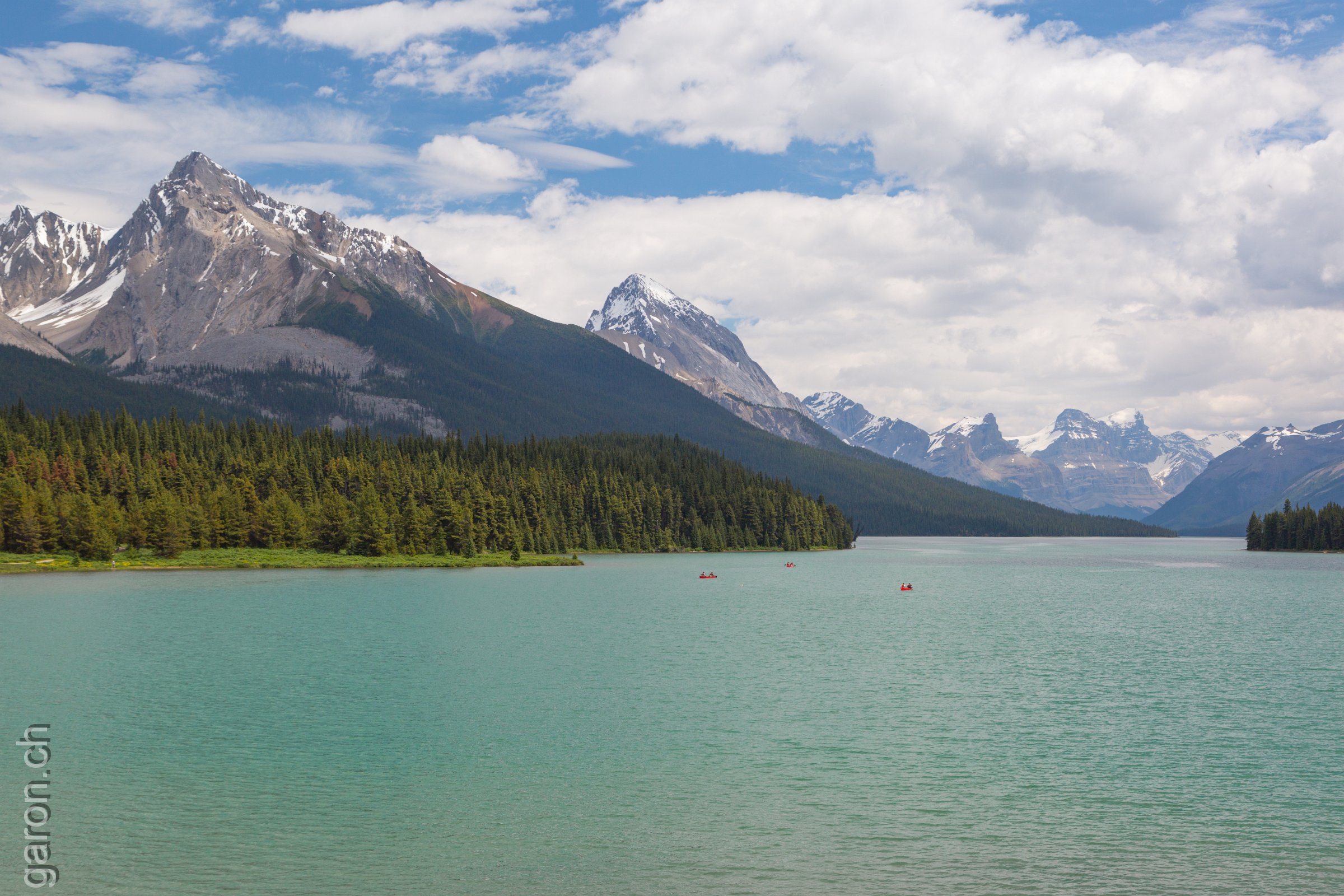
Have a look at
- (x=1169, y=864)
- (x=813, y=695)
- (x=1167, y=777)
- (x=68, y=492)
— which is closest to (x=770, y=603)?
(x=813, y=695)

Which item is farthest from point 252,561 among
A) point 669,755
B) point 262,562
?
point 669,755

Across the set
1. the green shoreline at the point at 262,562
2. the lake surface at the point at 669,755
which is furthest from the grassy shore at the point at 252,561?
the lake surface at the point at 669,755

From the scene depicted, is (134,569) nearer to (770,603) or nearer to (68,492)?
(68,492)

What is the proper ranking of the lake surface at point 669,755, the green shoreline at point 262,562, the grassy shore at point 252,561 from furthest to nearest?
the green shoreline at point 262,562 → the grassy shore at point 252,561 → the lake surface at point 669,755

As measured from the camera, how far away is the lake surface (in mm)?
28219

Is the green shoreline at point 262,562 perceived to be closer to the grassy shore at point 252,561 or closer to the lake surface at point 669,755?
the grassy shore at point 252,561

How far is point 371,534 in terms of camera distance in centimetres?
17000

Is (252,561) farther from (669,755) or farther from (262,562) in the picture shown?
(669,755)

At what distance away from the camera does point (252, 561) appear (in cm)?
15275

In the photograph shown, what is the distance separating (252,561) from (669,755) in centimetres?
12856

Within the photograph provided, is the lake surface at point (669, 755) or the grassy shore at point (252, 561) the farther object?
the grassy shore at point (252, 561)

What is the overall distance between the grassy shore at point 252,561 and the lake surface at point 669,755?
53.8 meters

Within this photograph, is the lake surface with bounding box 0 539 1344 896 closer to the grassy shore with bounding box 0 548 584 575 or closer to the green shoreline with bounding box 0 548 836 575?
the green shoreline with bounding box 0 548 836 575

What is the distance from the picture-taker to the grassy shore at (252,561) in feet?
456
